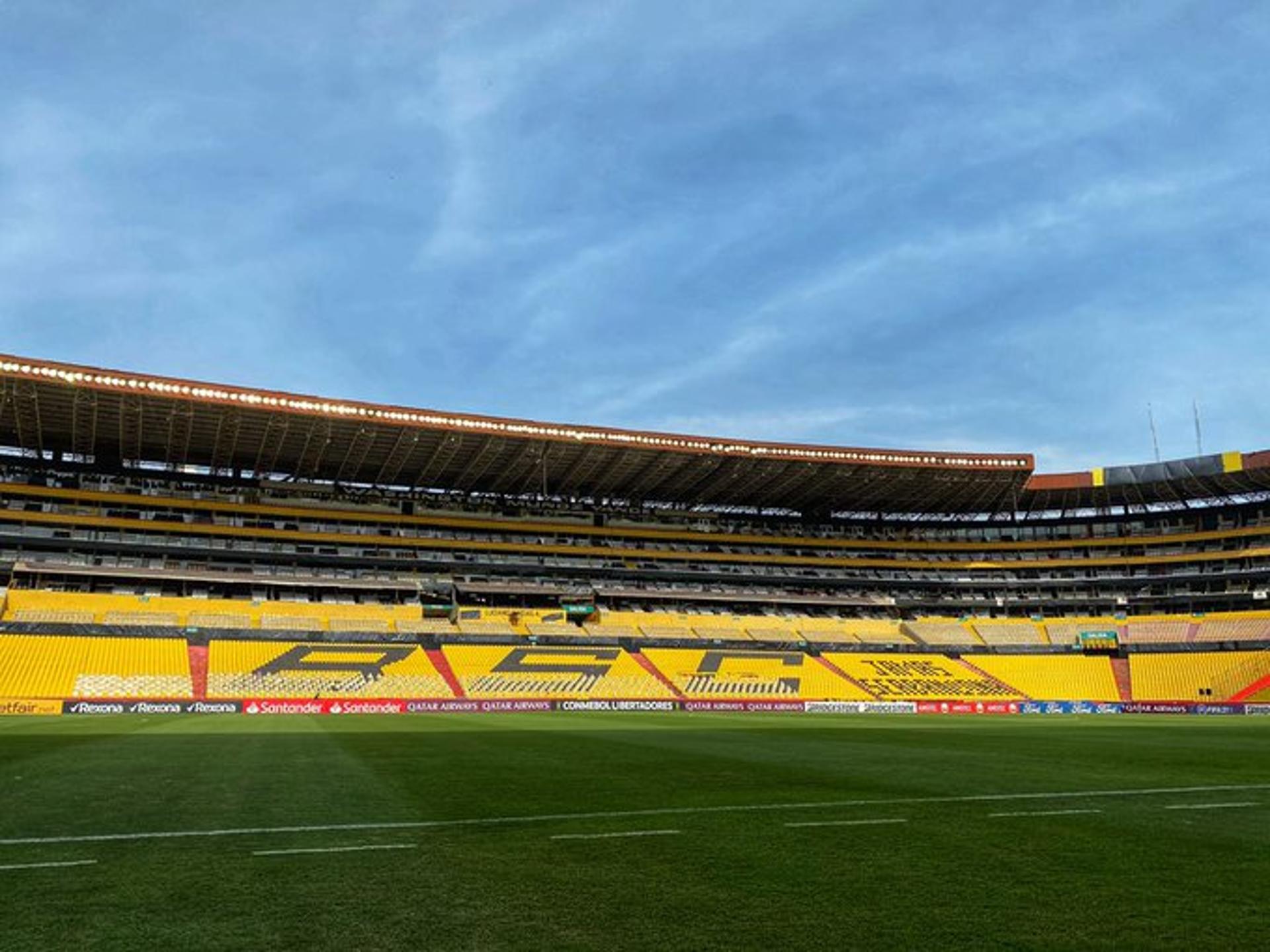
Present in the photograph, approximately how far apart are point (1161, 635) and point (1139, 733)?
5361cm

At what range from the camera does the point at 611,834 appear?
29.5 ft

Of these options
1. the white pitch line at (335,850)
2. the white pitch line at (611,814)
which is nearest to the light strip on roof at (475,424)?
the white pitch line at (611,814)

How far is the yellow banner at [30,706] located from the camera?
137 ft

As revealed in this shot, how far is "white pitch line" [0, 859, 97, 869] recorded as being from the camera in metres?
7.28

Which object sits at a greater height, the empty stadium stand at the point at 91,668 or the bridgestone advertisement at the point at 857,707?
the empty stadium stand at the point at 91,668

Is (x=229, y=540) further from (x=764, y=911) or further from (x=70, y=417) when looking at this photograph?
(x=764, y=911)

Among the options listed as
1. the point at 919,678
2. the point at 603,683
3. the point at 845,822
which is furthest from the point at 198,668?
the point at 845,822

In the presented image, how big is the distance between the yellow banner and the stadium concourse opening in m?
0.11

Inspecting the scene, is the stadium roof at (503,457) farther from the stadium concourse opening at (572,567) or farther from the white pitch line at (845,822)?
the white pitch line at (845,822)

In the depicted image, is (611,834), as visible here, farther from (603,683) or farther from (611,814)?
(603,683)

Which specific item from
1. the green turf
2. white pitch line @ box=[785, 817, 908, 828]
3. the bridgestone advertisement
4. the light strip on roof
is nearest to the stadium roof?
the light strip on roof

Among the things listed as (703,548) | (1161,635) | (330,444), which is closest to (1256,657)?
(1161,635)

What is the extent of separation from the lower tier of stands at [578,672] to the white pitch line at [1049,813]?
43.3 metres

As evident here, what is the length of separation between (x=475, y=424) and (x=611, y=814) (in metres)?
52.8
